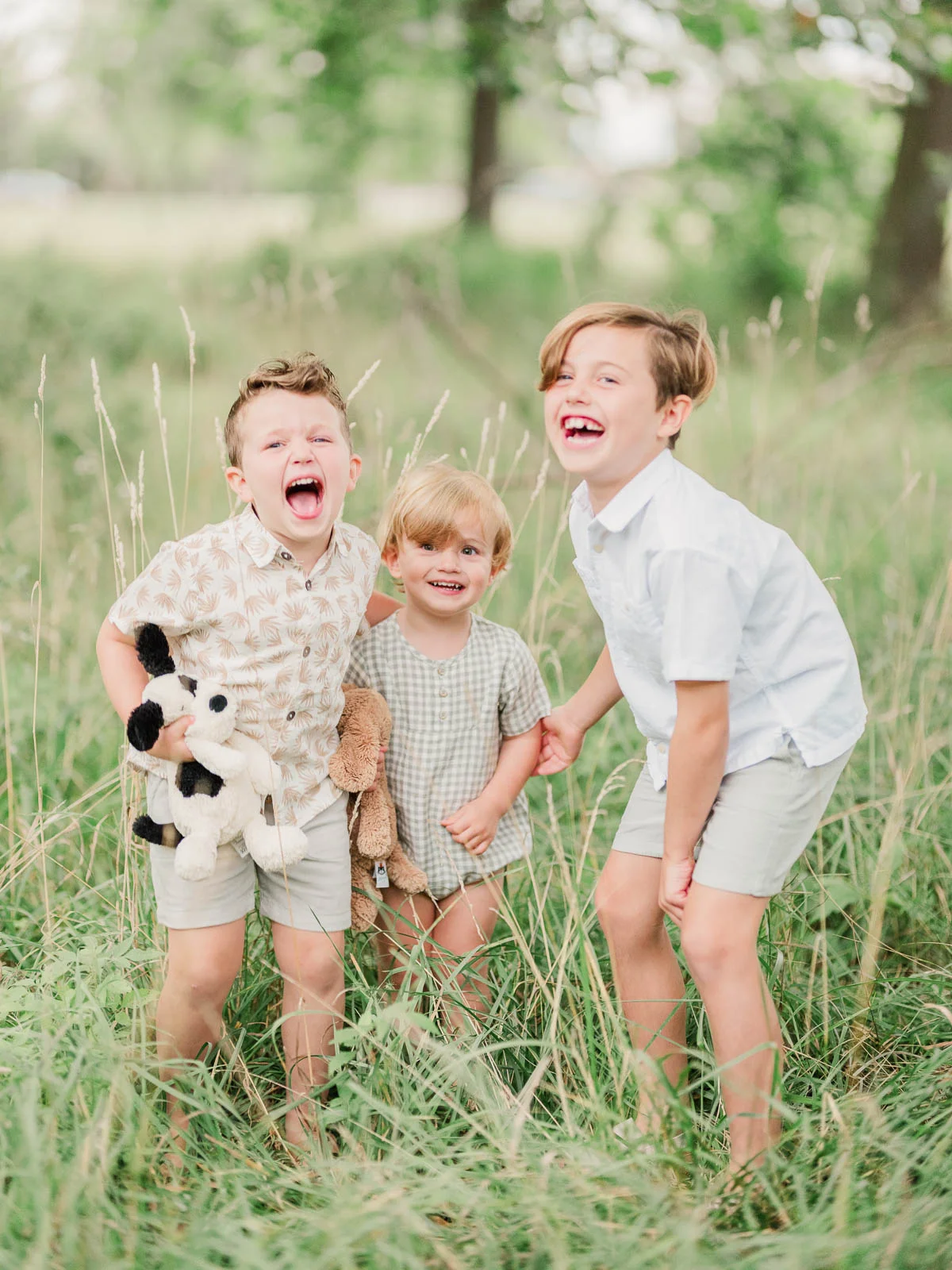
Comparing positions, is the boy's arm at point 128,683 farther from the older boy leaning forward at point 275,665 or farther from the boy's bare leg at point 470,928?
the boy's bare leg at point 470,928

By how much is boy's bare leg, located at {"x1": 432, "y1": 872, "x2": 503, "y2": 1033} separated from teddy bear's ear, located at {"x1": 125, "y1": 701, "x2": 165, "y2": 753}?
0.70 metres

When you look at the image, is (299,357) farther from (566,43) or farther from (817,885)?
(566,43)

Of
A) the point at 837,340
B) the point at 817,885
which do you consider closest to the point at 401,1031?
the point at 817,885

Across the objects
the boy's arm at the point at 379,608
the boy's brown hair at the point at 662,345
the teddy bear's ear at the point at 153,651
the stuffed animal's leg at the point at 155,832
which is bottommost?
the stuffed animal's leg at the point at 155,832

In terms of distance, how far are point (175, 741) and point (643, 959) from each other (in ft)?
3.17

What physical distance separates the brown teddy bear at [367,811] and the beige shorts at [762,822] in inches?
24.3

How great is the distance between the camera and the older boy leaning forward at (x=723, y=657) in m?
1.88

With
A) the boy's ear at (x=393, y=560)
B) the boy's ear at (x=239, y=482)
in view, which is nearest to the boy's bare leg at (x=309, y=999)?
the boy's ear at (x=393, y=560)

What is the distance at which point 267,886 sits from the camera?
2.21 m

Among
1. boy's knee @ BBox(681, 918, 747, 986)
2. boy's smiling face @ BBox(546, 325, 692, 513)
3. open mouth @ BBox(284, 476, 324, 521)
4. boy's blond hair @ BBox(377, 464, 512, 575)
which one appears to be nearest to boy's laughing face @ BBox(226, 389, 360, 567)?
open mouth @ BBox(284, 476, 324, 521)

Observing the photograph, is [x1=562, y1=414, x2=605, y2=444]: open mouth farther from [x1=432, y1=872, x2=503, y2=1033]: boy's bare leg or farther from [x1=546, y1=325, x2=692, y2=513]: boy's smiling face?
[x1=432, y1=872, x2=503, y2=1033]: boy's bare leg

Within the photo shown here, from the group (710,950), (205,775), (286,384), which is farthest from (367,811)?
(286,384)

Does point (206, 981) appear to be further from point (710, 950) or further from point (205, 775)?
point (710, 950)

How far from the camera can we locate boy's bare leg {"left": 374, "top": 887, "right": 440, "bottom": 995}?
2.32 meters
